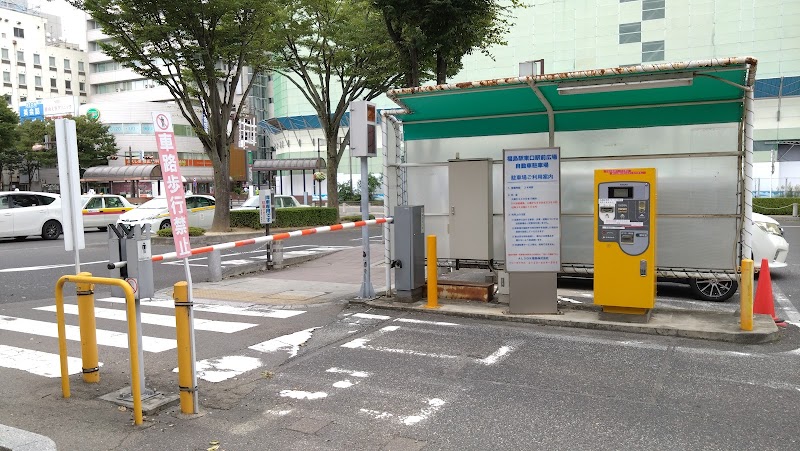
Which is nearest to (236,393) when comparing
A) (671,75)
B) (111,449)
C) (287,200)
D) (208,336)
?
(111,449)

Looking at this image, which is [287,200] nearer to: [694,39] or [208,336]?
[208,336]

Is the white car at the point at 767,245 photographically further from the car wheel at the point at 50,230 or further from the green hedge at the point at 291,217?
the car wheel at the point at 50,230

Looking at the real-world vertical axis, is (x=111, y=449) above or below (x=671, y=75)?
below

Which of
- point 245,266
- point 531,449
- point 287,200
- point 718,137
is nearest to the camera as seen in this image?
point 531,449

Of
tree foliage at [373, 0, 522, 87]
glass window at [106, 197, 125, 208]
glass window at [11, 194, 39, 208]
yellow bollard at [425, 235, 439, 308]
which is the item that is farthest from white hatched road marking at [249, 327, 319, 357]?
glass window at [106, 197, 125, 208]

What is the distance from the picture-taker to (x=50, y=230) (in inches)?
834

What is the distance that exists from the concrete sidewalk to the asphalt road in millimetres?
1790

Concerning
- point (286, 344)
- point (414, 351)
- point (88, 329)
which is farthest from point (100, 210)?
point (414, 351)

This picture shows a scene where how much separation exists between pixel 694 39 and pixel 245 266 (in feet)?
153

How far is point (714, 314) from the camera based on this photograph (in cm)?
768

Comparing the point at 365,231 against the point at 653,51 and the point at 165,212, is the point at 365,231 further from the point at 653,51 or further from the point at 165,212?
the point at 653,51

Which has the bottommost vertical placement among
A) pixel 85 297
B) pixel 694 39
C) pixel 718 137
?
pixel 85 297

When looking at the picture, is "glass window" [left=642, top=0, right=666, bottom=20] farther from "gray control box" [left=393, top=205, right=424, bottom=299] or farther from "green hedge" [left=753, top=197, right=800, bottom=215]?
"gray control box" [left=393, top=205, right=424, bottom=299]

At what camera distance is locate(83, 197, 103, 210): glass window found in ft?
80.2
